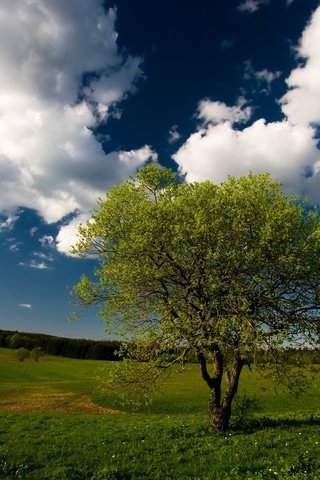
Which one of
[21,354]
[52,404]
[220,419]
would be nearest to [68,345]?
[21,354]

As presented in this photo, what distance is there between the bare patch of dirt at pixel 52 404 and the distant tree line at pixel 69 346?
352 ft

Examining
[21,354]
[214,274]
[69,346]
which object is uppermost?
[69,346]

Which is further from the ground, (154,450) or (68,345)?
(68,345)

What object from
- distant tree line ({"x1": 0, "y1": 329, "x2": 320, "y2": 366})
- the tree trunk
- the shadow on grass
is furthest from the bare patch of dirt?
distant tree line ({"x1": 0, "y1": 329, "x2": 320, "y2": 366})

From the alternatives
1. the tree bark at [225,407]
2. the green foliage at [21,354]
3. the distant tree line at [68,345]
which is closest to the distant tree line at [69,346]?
the distant tree line at [68,345]

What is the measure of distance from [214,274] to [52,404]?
3811 centimetres

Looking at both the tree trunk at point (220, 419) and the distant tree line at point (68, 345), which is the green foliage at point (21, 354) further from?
the tree trunk at point (220, 419)

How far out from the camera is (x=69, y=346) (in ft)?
557

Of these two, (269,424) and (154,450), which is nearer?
(154,450)

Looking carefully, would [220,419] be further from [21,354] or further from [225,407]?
[21,354]

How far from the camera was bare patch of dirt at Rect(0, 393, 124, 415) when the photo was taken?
4681cm

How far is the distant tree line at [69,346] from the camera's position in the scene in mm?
164375

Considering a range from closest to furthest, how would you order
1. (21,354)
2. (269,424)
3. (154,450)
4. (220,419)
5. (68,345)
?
(154,450) < (220,419) < (269,424) < (21,354) < (68,345)

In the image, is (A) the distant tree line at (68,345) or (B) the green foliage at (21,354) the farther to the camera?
(A) the distant tree line at (68,345)
